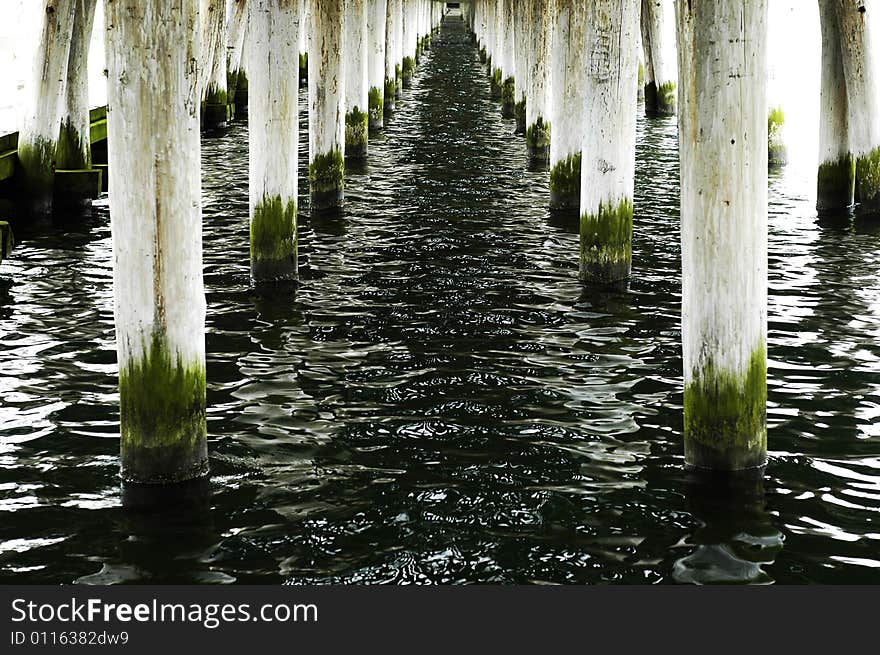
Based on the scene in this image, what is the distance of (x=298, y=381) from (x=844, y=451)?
9.65ft

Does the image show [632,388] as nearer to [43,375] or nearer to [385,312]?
[385,312]

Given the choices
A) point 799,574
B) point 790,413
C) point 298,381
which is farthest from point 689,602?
point 298,381

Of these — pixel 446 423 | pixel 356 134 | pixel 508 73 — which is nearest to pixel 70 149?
pixel 356 134

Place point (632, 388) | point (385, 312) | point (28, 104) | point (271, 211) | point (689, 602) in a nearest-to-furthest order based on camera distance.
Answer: point (689, 602), point (632, 388), point (385, 312), point (271, 211), point (28, 104)

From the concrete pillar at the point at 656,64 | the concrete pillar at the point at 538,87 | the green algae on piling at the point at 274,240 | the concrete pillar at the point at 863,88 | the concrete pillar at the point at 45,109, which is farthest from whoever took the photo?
the concrete pillar at the point at 656,64

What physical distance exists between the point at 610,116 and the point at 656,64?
12904 mm

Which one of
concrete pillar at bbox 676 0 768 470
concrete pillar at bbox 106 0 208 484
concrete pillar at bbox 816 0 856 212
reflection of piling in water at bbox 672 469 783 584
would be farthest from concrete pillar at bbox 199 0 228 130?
reflection of piling in water at bbox 672 469 783 584

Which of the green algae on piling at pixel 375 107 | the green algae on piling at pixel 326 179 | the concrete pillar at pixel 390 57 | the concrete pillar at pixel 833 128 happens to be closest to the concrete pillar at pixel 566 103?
the green algae on piling at pixel 326 179

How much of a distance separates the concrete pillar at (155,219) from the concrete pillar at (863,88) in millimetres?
7229

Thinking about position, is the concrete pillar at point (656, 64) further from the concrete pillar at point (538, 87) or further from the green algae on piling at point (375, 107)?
the concrete pillar at point (538, 87)

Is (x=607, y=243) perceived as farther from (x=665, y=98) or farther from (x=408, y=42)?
(x=408, y=42)

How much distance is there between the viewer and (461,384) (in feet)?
21.5

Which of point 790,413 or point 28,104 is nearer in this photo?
point 790,413

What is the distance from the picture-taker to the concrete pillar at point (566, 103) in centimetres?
977
